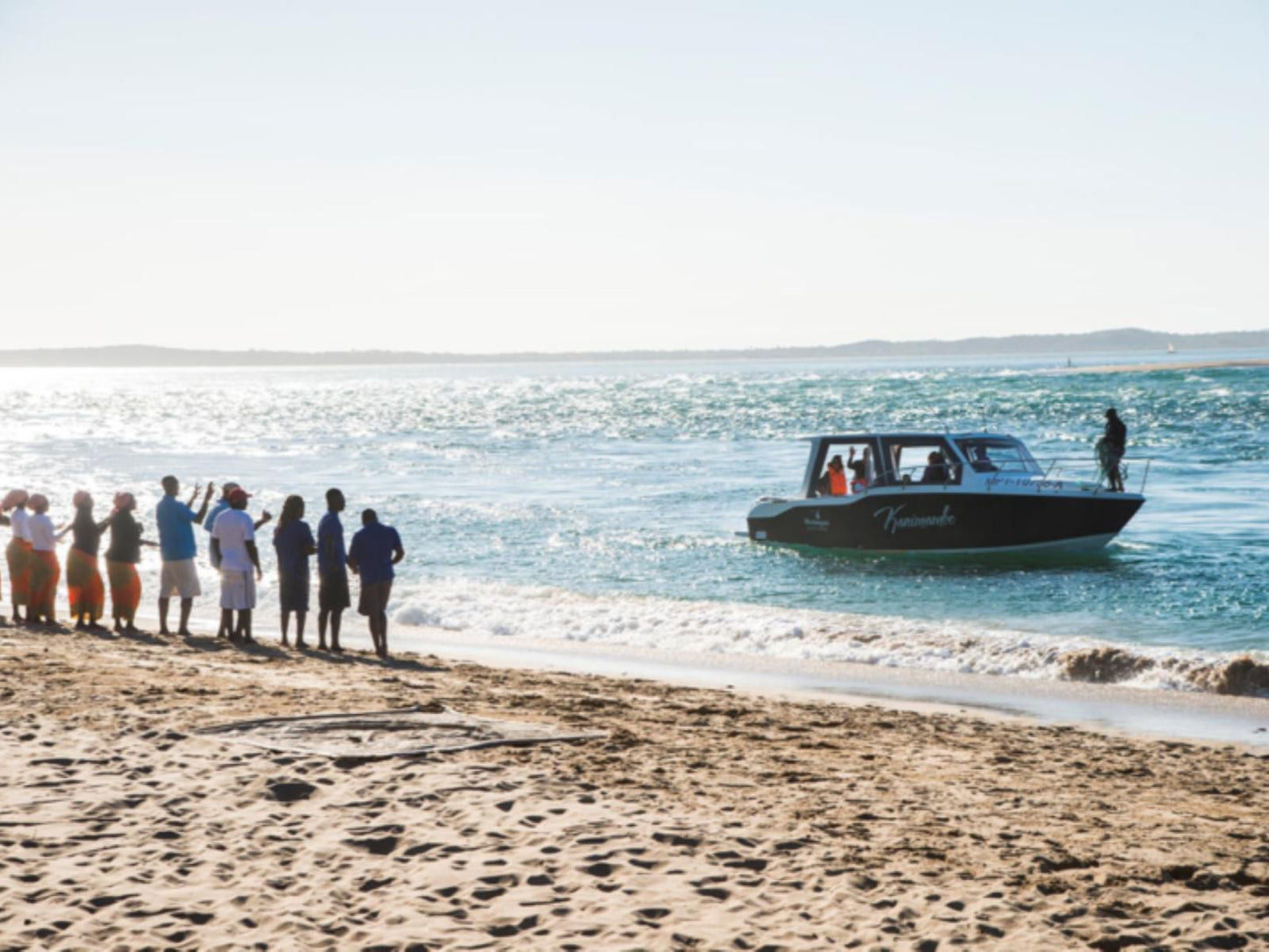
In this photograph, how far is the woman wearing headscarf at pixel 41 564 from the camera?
14250mm

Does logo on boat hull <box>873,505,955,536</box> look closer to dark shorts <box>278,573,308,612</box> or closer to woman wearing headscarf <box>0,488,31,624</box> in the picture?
dark shorts <box>278,573,308,612</box>

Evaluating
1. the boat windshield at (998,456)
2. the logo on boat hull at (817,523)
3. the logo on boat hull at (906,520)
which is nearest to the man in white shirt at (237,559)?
the logo on boat hull at (817,523)

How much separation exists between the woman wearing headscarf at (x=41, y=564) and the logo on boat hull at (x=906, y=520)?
44.9 feet

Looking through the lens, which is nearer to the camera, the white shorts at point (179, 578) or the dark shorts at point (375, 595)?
the dark shorts at point (375, 595)

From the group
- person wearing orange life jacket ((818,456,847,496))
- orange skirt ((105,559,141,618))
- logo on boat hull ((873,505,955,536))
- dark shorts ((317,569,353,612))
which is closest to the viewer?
dark shorts ((317,569,353,612))

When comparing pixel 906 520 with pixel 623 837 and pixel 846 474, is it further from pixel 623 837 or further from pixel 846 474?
pixel 623 837

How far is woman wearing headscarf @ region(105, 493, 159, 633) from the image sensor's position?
544 inches

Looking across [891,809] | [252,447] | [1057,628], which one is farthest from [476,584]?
[252,447]

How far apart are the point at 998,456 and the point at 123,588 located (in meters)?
15.0

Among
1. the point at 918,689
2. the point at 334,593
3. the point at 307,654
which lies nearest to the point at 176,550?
the point at 334,593

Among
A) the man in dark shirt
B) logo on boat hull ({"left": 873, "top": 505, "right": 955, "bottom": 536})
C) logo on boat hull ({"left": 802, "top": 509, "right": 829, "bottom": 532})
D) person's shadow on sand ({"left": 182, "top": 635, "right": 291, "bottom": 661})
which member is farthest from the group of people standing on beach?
the man in dark shirt

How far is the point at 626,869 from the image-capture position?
601 cm

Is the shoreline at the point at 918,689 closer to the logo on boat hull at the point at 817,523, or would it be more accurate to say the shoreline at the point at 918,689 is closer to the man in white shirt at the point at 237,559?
the man in white shirt at the point at 237,559

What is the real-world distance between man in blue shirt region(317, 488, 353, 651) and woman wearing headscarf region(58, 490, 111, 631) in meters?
2.52
